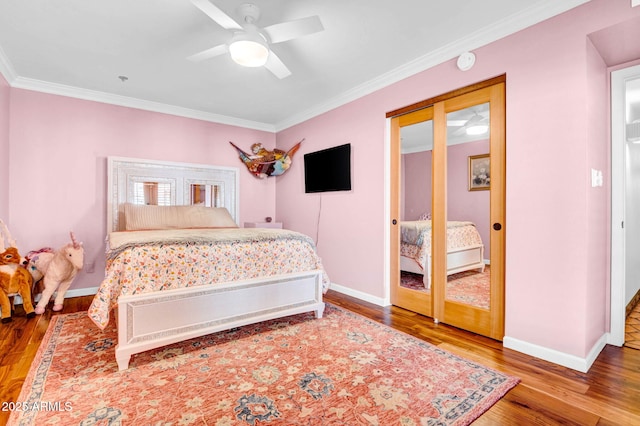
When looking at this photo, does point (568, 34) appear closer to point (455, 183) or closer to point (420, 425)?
point (455, 183)

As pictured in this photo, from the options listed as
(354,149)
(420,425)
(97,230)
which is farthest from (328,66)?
(97,230)

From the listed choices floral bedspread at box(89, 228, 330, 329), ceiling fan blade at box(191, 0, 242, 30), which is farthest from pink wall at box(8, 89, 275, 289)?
ceiling fan blade at box(191, 0, 242, 30)

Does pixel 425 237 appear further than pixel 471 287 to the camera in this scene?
Yes

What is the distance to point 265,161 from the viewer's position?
481 cm

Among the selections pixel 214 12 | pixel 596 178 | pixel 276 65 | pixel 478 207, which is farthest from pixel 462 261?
pixel 214 12

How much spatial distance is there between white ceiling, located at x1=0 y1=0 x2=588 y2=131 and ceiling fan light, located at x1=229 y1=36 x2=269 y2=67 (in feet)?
0.83

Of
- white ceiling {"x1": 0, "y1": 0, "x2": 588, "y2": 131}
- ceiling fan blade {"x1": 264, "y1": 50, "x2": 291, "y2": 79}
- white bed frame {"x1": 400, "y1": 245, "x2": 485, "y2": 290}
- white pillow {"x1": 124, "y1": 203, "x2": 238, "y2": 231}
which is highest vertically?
white ceiling {"x1": 0, "y1": 0, "x2": 588, "y2": 131}

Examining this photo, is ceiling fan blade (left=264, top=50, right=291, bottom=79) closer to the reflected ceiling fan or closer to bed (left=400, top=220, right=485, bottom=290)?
the reflected ceiling fan

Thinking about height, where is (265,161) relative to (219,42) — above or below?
below

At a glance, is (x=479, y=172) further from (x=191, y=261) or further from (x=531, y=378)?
(x=191, y=261)

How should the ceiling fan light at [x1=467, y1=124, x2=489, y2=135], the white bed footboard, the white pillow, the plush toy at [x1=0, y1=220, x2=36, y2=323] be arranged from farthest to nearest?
1. the white pillow
2. the plush toy at [x1=0, y1=220, x2=36, y2=323]
3. the ceiling fan light at [x1=467, y1=124, x2=489, y2=135]
4. the white bed footboard

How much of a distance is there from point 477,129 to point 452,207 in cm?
68

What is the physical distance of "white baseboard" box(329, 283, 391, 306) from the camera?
3240 mm

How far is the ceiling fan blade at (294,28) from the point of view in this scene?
1.85 metres
